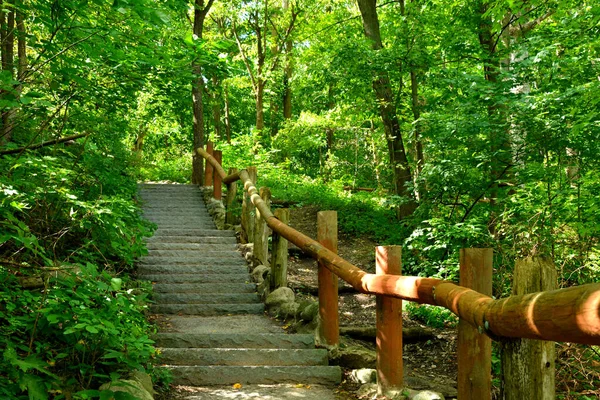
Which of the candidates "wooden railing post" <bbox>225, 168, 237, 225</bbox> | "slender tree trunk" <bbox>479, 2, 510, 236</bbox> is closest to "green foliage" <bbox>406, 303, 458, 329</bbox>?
"slender tree trunk" <bbox>479, 2, 510, 236</bbox>

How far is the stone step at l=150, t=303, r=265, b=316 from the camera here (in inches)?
275

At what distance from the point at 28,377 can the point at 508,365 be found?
2298 millimetres

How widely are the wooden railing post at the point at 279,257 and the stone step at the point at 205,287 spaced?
0.65m

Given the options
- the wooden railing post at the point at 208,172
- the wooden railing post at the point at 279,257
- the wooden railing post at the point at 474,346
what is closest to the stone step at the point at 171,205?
the wooden railing post at the point at 208,172

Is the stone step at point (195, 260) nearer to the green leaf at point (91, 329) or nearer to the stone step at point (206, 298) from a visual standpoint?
the stone step at point (206, 298)

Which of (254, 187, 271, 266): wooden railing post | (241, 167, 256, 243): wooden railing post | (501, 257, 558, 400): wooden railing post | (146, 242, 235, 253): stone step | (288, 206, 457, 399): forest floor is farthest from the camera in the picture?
(146, 242, 235, 253): stone step

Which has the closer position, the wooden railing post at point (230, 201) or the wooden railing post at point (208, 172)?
the wooden railing post at point (230, 201)

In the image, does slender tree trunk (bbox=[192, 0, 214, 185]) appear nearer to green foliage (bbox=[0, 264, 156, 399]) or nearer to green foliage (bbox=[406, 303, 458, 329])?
green foliage (bbox=[406, 303, 458, 329])

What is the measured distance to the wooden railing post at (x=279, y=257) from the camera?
23.6 feet

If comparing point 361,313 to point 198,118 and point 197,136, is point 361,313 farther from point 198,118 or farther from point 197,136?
point 198,118

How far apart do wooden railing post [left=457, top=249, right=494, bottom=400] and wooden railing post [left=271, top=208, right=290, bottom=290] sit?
159 inches

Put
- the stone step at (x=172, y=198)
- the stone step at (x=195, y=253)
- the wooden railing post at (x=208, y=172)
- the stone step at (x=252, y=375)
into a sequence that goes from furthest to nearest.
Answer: the wooden railing post at (x=208, y=172) → the stone step at (x=172, y=198) → the stone step at (x=195, y=253) → the stone step at (x=252, y=375)

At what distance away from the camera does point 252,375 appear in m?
4.79

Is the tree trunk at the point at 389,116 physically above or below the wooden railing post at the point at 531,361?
above
